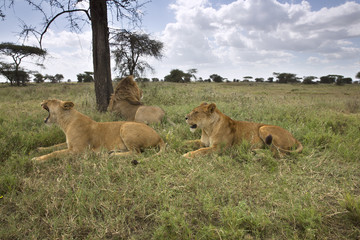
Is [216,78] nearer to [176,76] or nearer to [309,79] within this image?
[176,76]

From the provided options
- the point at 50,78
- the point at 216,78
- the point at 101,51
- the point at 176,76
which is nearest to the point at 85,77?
the point at 50,78

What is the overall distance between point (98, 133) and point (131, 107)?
99.2 inches

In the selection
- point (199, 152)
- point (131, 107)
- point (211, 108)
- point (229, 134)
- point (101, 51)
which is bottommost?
point (199, 152)

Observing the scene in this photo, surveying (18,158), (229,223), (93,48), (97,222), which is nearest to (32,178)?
(18,158)

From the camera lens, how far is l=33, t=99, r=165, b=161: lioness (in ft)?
13.5

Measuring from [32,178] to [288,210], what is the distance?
3385mm

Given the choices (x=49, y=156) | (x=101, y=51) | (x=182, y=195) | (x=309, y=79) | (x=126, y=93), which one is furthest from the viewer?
(x=309, y=79)

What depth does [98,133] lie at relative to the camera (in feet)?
14.0

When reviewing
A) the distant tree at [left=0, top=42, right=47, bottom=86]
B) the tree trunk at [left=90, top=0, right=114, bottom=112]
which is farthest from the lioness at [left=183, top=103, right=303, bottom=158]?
the distant tree at [left=0, top=42, right=47, bottom=86]

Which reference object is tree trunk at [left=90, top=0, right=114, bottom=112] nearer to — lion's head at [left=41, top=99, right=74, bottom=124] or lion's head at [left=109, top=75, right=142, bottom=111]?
lion's head at [left=109, top=75, right=142, bottom=111]

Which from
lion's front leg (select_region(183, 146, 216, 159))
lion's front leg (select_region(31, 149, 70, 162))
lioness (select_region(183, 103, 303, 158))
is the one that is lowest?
lion's front leg (select_region(183, 146, 216, 159))

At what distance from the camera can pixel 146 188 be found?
2.88 meters

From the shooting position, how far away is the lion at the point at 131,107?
20.4 ft

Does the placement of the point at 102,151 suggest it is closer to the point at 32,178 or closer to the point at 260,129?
the point at 32,178
